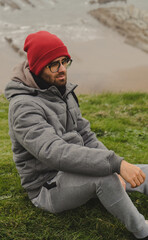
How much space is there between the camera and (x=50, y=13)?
2109 centimetres

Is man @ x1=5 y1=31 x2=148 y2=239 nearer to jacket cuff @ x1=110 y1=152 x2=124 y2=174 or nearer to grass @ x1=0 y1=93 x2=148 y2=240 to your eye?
jacket cuff @ x1=110 y1=152 x2=124 y2=174

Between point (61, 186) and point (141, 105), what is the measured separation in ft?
17.5

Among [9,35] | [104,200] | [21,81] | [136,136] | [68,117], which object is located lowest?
[9,35]

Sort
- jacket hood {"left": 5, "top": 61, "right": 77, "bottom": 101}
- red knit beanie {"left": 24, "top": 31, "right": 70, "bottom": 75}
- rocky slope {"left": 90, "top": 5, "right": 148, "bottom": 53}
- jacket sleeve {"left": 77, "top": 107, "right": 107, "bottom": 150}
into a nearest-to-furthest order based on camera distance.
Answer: jacket hood {"left": 5, "top": 61, "right": 77, "bottom": 101}, red knit beanie {"left": 24, "top": 31, "right": 70, "bottom": 75}, jacket sleeve {"left": 77, "top": 107, "right": 107, "bottom": 150}, rocky slope {"left": 90, "top": 5, "right": 148, "bottom": 53}

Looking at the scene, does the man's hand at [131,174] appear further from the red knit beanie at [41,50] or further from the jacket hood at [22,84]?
the red knit beanie at [41,50]

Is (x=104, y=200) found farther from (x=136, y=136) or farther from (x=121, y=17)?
(x=121, y=17)

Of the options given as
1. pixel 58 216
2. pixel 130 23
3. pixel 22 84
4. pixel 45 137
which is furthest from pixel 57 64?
pixel 130 23

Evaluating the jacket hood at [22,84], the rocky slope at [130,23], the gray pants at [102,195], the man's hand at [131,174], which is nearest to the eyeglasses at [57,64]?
the jacket hood at [22,84]

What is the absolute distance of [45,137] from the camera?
7.45ft

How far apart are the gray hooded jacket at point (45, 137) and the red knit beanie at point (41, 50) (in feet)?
0.35

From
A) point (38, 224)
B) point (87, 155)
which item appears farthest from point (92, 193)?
point (38, 224)

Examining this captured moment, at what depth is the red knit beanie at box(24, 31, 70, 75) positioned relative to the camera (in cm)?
263

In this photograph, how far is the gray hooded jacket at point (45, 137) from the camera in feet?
7.33

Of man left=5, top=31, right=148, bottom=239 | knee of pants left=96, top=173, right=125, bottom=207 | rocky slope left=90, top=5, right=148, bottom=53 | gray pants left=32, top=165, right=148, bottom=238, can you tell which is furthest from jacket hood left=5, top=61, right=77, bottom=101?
rocky slope left=90, top=5, right=148, bottom=53
